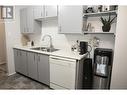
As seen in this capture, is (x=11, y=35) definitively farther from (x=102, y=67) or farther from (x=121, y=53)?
(x=121, y=53)

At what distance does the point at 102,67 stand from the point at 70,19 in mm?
1164

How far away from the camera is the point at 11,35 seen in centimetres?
298

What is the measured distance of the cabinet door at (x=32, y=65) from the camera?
2486 millimetres

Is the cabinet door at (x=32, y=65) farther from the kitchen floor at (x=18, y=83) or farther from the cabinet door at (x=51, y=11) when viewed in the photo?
the cabinet door at (x=51, y=11)

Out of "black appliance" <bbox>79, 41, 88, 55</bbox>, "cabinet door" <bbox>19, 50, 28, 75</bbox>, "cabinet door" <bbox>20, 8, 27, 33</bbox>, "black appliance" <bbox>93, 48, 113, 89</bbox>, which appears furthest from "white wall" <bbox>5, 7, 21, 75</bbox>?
"black appliance" <bbox>93, 48, 113, 89</bbox>

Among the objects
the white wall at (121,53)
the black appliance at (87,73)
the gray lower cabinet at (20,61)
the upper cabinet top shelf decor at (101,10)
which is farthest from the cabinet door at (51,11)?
the white wall at (121,53)

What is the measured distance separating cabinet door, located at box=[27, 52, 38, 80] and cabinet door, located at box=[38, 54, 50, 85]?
15 centimetres

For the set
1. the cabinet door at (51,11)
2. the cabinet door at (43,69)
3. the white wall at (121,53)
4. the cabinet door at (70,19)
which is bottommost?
the cabinet door at (43,69)

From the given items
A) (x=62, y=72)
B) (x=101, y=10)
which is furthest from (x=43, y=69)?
(x=101, y=10)

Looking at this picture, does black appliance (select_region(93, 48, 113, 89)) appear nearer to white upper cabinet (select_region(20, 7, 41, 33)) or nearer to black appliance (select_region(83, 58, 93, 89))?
black appliance (select_region(83, 58, 93, 89))

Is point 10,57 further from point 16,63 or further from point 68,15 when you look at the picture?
point 68,15

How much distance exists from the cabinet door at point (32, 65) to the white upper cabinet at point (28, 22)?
790 millimetres
